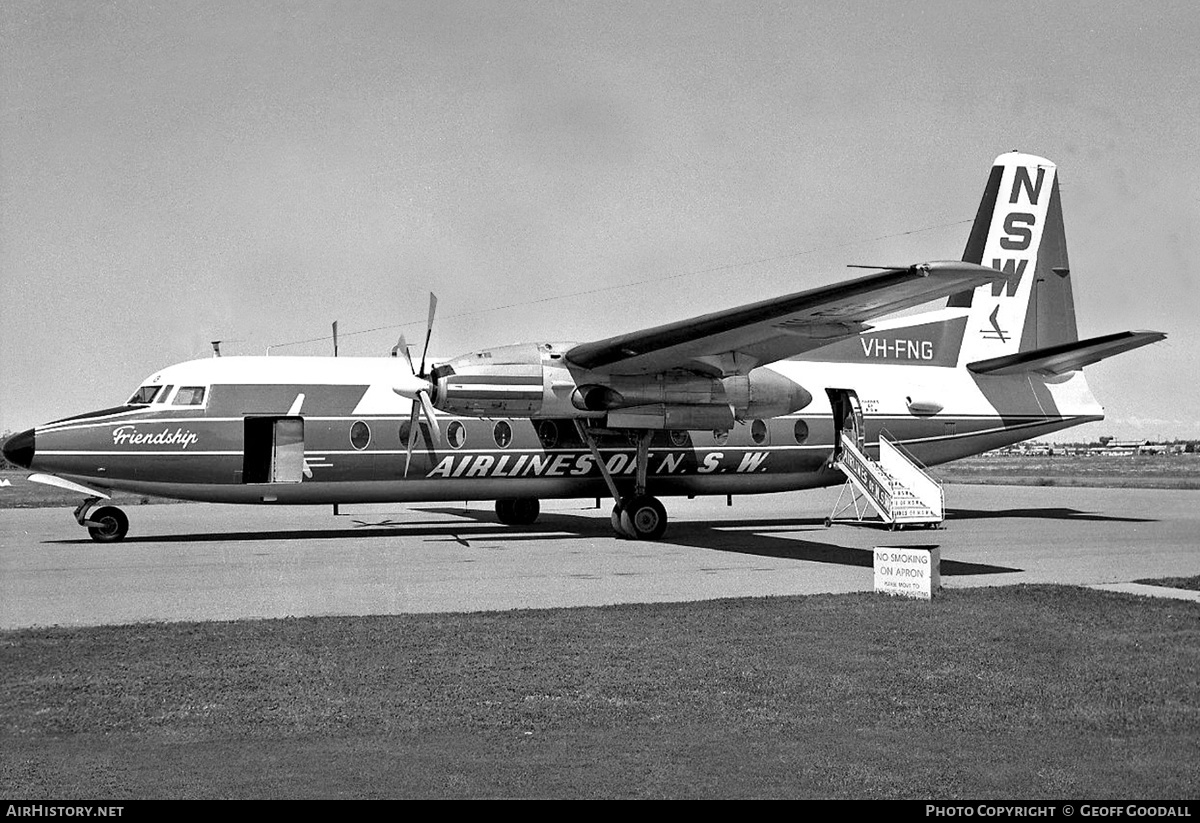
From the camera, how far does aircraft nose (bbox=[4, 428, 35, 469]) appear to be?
19.0 meters

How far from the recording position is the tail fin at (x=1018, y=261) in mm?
26000

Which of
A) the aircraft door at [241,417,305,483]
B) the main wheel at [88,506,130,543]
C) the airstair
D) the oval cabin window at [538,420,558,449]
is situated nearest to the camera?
the main wheel at [88,506,130,543]

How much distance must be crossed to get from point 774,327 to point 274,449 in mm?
9971

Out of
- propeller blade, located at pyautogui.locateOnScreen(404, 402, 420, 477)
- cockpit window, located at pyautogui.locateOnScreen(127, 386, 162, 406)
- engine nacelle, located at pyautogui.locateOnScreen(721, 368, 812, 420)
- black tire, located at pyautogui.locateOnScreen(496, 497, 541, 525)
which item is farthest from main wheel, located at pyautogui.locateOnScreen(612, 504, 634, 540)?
cockpit window, located at pyautogui.locateOnScreen(127, 386, 162, 406)

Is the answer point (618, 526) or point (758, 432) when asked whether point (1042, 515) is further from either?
point (618, 526)

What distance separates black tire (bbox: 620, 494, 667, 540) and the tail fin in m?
9.97

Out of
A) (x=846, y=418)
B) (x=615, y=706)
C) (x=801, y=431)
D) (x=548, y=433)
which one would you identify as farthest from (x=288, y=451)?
(x=615, y=706)

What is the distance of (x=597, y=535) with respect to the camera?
21703 mm

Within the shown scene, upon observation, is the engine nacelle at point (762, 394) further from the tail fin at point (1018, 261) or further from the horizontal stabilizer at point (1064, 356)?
the tail fin at point (1018, 261)

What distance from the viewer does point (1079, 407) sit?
2575 centimetres

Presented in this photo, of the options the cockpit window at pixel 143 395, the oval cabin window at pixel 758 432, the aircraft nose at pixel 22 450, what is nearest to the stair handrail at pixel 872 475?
the oval cabin window at pixel 758 432

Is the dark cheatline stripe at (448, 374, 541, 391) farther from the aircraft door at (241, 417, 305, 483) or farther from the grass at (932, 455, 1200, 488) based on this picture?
the grass at (932, 455, 1200, 488)

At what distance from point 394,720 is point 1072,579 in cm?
1041

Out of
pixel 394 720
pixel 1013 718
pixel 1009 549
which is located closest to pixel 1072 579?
pixel 1009 549
